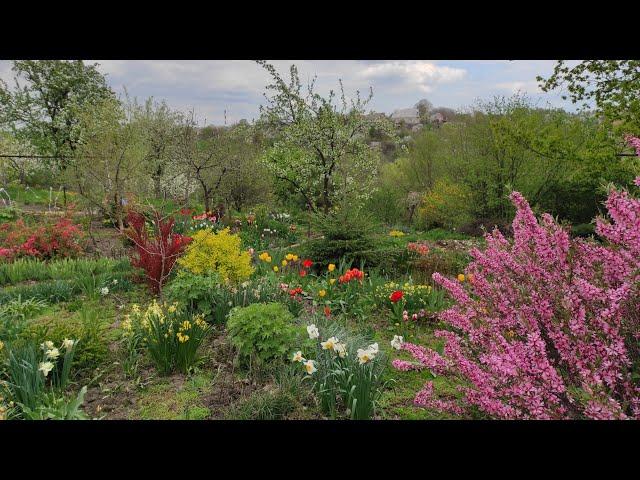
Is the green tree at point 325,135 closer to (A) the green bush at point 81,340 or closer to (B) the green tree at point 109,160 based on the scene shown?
(B) the green tree at point 109,160

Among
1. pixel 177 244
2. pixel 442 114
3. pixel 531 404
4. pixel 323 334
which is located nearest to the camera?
pixel 531 404

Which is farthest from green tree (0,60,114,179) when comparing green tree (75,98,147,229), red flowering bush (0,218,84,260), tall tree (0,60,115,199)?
red flowering bush (0,218,84,260)

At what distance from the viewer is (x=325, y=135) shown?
357 inches

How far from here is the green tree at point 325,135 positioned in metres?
9.07

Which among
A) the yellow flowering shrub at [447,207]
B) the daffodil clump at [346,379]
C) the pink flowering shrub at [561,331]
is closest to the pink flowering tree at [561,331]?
the pink flowering shrub at [561,331]

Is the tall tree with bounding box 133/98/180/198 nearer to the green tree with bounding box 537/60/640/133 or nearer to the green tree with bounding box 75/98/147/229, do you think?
the green tree with bounding box 75/98/147/229

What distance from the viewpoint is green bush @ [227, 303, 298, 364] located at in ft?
9.96

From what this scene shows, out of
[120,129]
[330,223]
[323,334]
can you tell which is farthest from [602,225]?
[120,129]

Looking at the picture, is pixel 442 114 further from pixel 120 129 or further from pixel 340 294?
pixel 340 294

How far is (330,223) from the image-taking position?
20.2ft

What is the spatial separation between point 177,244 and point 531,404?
4569mm

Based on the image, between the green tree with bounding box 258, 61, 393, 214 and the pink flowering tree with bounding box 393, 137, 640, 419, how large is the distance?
700 cm

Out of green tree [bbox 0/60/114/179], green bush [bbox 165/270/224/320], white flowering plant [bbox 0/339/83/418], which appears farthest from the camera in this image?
green tree [bbox 0/60/114/179]

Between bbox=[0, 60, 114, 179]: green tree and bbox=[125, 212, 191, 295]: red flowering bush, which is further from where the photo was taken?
bbox=[0, 60, 114, 179]: green tree
